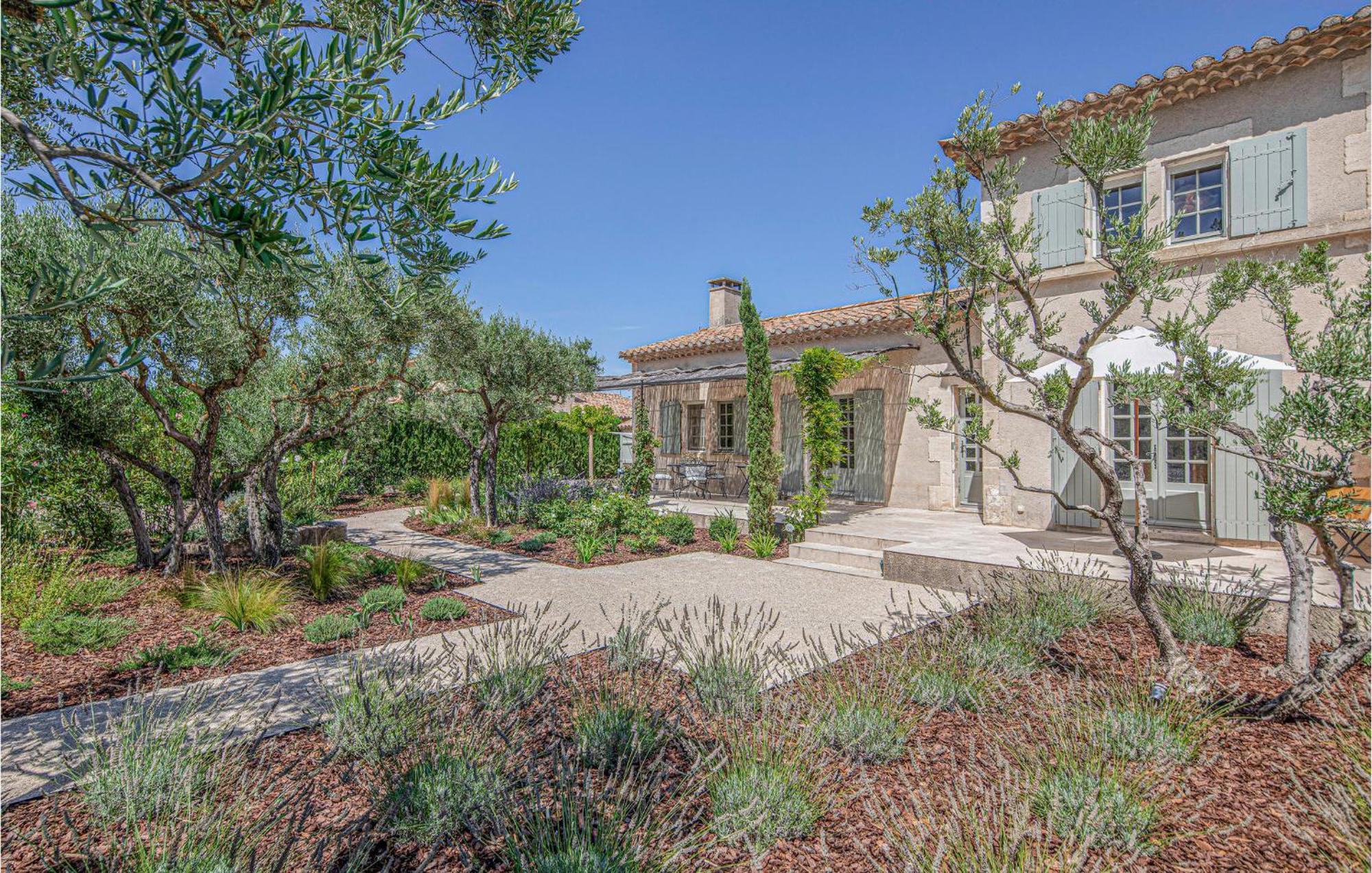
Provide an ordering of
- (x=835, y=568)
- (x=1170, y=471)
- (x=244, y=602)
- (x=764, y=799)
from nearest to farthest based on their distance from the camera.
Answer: (x=764, y=799), (x=244, y=602), (x=835, y=568), (x=1170, y=471)

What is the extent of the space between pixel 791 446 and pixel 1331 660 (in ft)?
35.5

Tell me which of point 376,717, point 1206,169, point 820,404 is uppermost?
point 1206,169

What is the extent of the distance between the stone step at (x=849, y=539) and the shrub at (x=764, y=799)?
5805 mm

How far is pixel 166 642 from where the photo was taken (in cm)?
518

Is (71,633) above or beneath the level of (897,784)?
above

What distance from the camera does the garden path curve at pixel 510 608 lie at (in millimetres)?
3459

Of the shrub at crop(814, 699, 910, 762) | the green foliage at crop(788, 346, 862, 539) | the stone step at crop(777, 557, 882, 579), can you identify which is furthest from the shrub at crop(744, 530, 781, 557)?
the shrub at crop(814, 699, 910, 762)

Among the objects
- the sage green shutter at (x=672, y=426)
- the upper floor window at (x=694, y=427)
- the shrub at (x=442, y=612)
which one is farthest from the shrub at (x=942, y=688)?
the sage green shutter at (x=672, y=426)

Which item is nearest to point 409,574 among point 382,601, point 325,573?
point 325,573

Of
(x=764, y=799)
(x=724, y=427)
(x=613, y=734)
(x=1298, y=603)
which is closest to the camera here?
(x=764, y=799)

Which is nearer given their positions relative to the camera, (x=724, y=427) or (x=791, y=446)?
(x=791, y=446)

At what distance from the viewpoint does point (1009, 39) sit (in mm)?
7801

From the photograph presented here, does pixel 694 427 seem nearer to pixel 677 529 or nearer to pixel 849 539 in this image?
pixel 677 529

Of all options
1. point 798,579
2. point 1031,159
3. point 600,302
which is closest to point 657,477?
point 600,302
